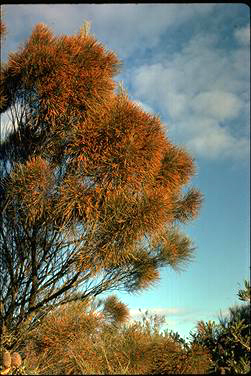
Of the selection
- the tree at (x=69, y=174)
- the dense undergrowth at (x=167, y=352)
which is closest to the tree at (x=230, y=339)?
the dense undergrowth at (x=167, y=352)

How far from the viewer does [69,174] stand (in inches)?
278

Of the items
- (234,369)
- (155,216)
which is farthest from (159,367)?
(155,216)

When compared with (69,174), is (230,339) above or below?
below

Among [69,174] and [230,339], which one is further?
[69,174]

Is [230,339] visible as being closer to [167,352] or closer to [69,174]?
[167,352]

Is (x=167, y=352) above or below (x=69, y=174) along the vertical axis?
below

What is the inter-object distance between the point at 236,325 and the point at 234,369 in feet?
1.18

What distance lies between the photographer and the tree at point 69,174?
21.9ft

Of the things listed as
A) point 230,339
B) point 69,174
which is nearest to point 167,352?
point 230,339

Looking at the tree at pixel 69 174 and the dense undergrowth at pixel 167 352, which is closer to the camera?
the dense undergrowth at pixel 167 352

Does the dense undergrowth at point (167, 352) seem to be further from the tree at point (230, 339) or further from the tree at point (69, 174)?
the tree at point (69, 174)

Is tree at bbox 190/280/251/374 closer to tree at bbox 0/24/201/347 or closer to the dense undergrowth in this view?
the dense undergrowth

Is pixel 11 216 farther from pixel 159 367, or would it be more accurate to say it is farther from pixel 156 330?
pixel 159 367

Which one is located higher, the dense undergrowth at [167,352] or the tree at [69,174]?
the tree at [69,174]
